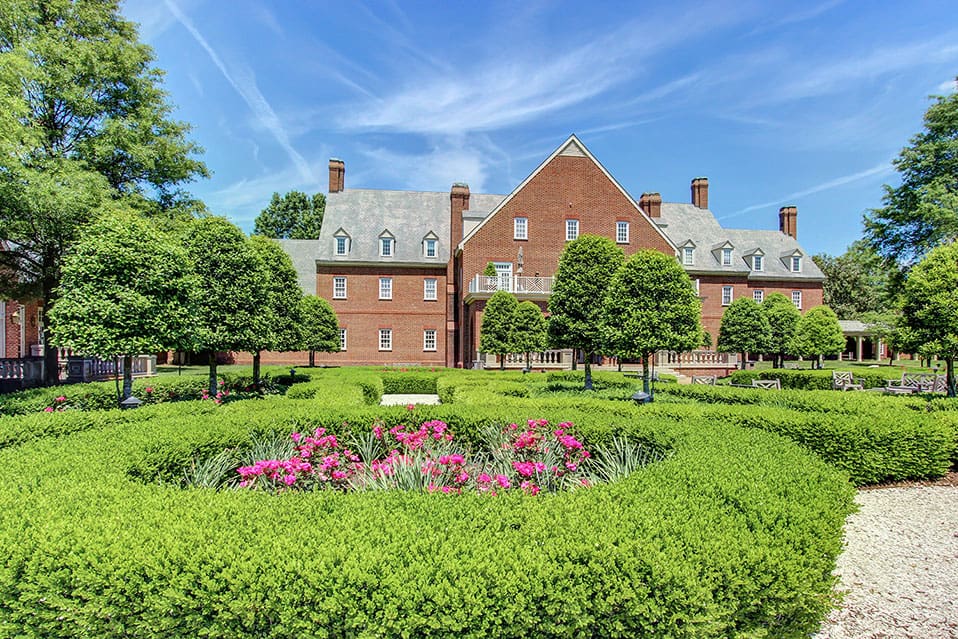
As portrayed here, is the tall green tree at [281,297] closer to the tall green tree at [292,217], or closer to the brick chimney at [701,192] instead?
the brick chimney at [701,192]

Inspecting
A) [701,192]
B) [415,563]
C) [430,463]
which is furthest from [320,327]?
[701,192]

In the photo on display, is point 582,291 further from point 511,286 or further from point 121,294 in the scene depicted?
point 511,286

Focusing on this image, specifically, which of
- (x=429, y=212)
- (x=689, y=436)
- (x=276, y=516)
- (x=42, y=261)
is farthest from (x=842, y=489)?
(x=429, y=212)

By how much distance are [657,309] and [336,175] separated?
29685 millimetres

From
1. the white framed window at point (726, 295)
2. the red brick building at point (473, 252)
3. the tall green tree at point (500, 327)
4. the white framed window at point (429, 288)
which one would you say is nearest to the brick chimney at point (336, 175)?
the red brick building at point (473, 252)

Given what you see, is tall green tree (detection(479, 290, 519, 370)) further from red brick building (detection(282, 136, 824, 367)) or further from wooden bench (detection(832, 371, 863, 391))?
wooden bench (detection(832, 371, 863, 391))

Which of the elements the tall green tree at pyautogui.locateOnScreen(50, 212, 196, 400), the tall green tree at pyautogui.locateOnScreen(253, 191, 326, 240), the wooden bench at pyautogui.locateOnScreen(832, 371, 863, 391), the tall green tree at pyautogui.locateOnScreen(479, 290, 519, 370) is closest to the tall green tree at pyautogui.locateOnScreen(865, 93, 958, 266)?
the wooden bench at pyautogui.locateOnScreen(832, 371, 863, 391)

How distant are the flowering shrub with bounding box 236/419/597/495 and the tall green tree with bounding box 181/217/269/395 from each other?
7.19m

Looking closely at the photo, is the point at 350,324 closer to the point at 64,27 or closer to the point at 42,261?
the point at 42,261

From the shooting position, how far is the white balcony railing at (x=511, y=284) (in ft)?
89.9

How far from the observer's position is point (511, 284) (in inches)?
1105

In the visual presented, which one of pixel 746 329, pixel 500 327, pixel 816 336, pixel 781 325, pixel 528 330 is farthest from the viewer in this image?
pixel 816 336

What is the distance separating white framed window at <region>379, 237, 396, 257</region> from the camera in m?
32.2

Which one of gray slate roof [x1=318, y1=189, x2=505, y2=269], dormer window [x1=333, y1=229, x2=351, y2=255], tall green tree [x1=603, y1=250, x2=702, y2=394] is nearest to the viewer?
tall green tree [x1=603, y1=250, x2=702, y2=394]
